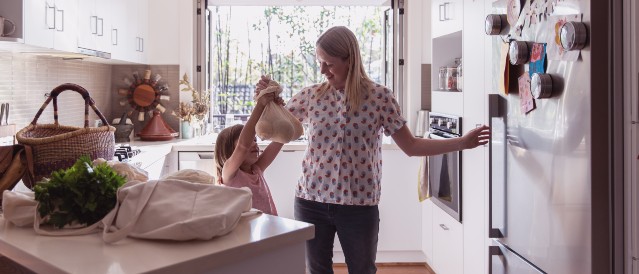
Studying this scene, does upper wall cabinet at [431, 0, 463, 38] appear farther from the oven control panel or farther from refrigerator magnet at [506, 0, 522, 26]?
refrigerator magnet at [506, 0, 522, 26]

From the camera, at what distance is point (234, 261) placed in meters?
1.35

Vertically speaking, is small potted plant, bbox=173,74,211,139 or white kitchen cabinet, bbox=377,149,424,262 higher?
small potted plant, bbox=173,74,211,139

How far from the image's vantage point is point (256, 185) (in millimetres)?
2402

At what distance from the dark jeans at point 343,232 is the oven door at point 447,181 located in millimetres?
1133

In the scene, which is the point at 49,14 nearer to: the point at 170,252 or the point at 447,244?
the point at 170,252

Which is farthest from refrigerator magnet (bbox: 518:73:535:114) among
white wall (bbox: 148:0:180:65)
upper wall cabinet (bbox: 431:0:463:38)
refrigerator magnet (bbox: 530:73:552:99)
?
white wall (bbox: 148:0:180:65)

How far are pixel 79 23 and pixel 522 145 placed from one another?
7.17 ft

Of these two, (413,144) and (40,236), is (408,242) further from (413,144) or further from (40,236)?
(40,236)

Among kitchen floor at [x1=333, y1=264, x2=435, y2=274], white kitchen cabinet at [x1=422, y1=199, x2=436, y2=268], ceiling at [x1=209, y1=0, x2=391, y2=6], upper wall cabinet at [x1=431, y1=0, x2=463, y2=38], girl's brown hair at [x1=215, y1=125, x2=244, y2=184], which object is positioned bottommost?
kitchen floor at [x1=333, y1=264, x2=435, y2=274]

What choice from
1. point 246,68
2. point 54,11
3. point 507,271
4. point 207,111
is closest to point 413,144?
point 507,271

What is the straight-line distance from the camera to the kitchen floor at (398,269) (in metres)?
4.36

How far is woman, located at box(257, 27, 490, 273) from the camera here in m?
2.35

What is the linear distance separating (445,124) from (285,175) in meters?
1.23

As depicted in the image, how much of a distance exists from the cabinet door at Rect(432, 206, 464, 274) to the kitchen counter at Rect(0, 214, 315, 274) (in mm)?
2116
